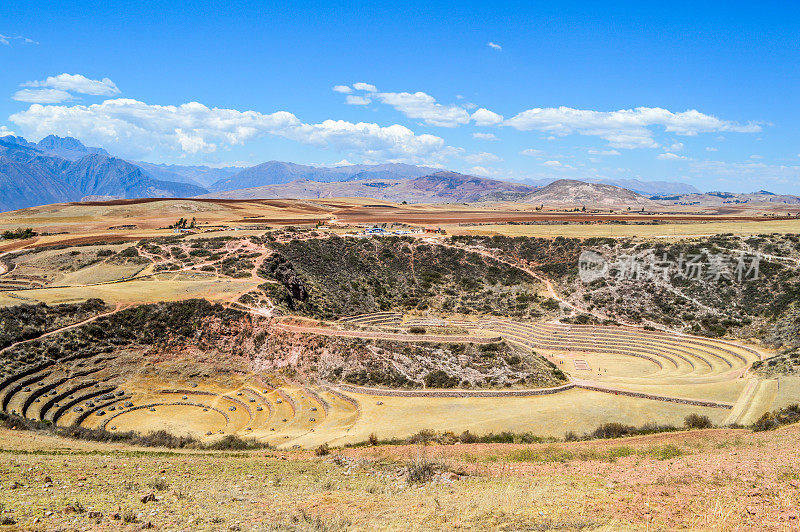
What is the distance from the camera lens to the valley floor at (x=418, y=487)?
13.0 meters

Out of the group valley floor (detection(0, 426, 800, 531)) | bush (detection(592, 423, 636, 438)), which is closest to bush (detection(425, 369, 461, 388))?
bush (detection(592, 423, 636, 438))

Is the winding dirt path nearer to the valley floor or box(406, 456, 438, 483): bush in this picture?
the valley floor

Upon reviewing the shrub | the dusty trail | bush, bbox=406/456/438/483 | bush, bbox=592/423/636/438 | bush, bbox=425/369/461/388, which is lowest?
bush, bbox=425/369/461/388

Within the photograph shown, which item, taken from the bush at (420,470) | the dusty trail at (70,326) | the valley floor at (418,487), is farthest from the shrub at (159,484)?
the dusty trail at (70,326)

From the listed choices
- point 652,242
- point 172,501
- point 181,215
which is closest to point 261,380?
point 172,501

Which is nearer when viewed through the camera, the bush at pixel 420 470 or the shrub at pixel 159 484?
the shrub at pixel 159 484

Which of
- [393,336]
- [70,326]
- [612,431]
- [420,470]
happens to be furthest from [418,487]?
[70,326]

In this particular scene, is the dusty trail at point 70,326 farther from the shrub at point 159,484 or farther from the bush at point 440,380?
the bush at point 440,380

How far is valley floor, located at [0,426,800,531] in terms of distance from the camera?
511 inches

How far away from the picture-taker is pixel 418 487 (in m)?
16.8

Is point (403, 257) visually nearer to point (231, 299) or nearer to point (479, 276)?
point (479, 276)

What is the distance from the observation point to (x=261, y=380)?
37719mm

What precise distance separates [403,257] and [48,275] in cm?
4859

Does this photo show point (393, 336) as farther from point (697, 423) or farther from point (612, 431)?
point (697, 423)
